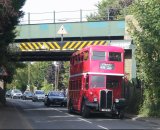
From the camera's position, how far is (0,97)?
45.1 m

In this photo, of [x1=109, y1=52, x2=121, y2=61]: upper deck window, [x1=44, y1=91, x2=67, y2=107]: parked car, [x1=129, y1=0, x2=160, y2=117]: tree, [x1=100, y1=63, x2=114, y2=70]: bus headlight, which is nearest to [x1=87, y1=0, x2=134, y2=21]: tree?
[x1=44, y1=91, x2=67, y2=107]: parked car

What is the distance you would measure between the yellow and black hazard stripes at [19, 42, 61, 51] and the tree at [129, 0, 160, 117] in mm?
8839

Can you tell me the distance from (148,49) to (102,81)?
3.47 meters

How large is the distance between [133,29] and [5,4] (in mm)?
12095

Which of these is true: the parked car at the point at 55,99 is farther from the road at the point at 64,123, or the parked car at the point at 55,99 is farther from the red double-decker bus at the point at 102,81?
the road at the point at 64,123

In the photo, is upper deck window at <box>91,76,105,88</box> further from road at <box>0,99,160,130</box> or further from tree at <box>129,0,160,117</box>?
tree at <box>129,0,160,117</box>

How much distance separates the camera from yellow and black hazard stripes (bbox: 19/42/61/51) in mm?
39969

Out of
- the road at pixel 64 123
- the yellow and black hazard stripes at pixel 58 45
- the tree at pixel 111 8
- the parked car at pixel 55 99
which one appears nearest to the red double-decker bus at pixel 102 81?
the road at pixel 64 123

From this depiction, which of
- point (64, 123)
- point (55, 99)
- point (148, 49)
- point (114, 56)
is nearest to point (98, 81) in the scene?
point (114, 56)

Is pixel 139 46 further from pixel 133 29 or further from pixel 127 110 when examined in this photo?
pixel 127 110

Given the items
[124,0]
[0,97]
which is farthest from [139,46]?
[124,0]

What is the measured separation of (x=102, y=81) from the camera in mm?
30578

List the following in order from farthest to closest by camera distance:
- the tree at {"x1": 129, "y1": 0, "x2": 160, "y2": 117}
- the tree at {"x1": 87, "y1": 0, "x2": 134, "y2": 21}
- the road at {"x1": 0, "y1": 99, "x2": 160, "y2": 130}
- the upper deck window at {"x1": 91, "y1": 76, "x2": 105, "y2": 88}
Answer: the tree at {"x1": 87, "y1": 0, "x2": 134, "y2": 21} → the upper deck window at {"x1": 91, "y1": 76, "x2": 105, "y2": 88} → the tree at {"x1": 129, "y1": 0, "x2": 160, "y2": 117} → the road at {"x1": 0, "y1": 99, "x2": 160, "y2": 130}

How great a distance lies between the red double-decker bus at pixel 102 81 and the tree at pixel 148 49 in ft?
5.02
